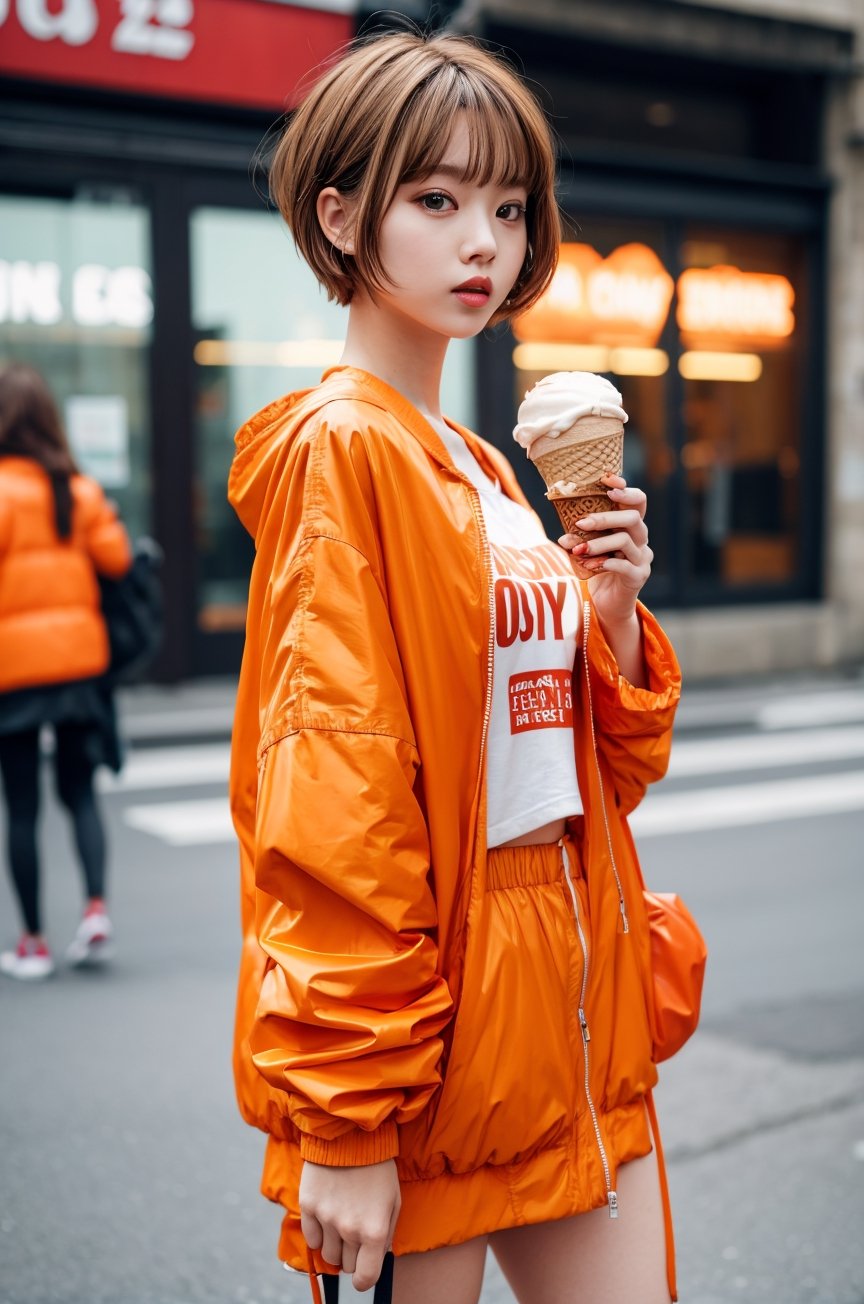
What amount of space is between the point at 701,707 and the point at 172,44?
268 inches

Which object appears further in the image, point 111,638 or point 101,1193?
point 111,638

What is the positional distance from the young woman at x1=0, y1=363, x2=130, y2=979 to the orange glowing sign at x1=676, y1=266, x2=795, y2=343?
31.8 ft

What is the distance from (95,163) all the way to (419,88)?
10.6 m

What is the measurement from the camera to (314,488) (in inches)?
60.6

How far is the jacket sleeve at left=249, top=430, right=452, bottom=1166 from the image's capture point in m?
1.44

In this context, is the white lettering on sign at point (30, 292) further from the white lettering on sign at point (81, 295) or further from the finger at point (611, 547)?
the finger at point (611, 547)

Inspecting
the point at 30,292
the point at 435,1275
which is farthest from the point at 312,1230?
the point at 30,292

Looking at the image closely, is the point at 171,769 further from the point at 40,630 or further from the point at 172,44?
the point at 172,44

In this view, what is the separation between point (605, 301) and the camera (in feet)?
45.3

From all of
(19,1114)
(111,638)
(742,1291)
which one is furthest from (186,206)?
(742,1291)

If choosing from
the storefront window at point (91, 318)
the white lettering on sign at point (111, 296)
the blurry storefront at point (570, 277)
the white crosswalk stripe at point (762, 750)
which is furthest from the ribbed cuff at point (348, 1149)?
the white lettering on sign at point (111, 296)

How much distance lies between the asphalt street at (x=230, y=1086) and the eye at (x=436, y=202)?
1288mm

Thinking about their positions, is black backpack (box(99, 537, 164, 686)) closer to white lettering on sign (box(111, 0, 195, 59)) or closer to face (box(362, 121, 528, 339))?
face (box(362, 121, 528, 339))

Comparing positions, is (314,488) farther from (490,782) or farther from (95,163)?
(95,163)
